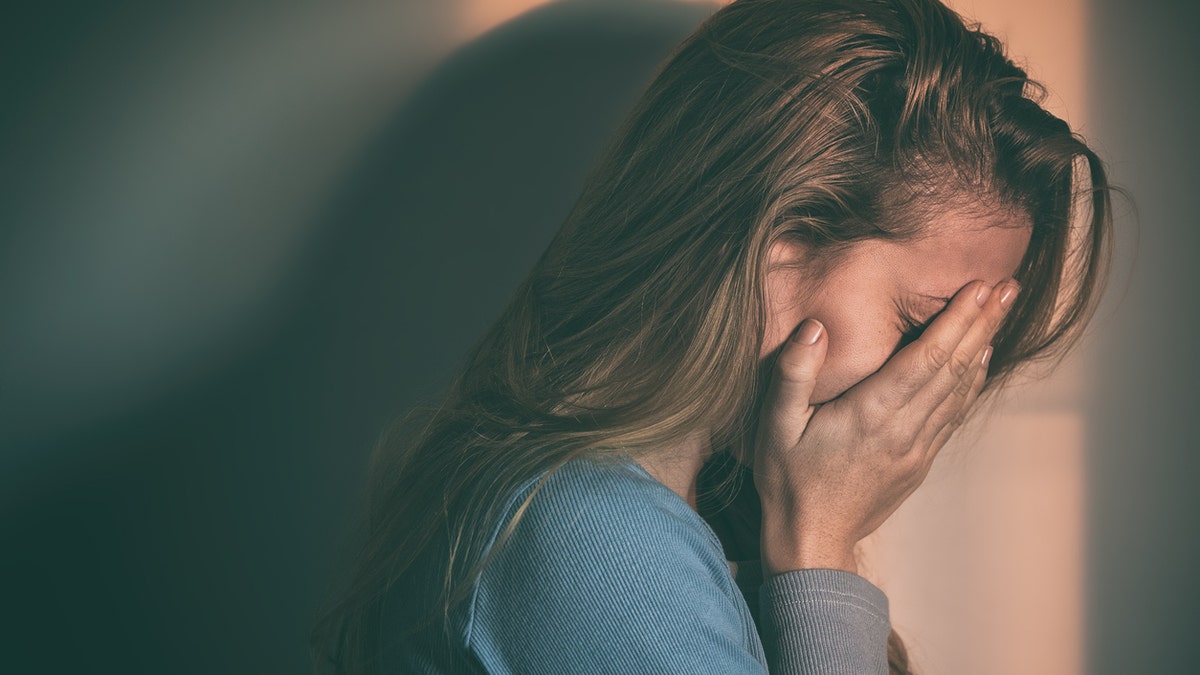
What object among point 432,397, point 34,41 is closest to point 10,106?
point 34,41

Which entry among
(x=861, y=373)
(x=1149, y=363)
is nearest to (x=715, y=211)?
(x=861, y=373)

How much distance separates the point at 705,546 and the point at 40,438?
672 millimetres

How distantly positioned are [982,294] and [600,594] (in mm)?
413

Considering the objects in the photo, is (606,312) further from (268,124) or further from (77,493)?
(77,493)

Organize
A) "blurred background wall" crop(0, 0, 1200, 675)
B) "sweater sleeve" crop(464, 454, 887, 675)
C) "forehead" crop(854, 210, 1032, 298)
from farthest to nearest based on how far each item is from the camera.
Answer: "blurred background wall" crop(0, 0, 1200, 675) → "forehead" crop(854, 210, 1032, 298) → "sweater sleeve" crop(464, 454, 887, 675)

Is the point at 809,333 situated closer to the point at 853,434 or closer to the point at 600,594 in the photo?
the point at 853,434

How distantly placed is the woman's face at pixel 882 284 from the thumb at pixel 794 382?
14 millimetres

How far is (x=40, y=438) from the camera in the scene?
2.74 feet

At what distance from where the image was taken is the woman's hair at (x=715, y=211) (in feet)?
2.13

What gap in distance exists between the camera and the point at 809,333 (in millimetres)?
675

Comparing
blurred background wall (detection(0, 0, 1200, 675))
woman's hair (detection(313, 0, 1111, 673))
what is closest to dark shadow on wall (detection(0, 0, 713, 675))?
blurred background wall (detection(0, 0, 1200, 675))

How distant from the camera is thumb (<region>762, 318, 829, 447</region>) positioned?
679 mm

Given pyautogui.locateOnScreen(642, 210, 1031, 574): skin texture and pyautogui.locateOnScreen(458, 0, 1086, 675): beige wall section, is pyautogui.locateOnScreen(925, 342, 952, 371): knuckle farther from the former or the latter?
pyautogui.locateOnScreen(458, 0, 1086, 675): beige wall section

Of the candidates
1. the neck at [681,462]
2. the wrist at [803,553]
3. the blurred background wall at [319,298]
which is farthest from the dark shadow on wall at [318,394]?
the wrist at [803,553]
